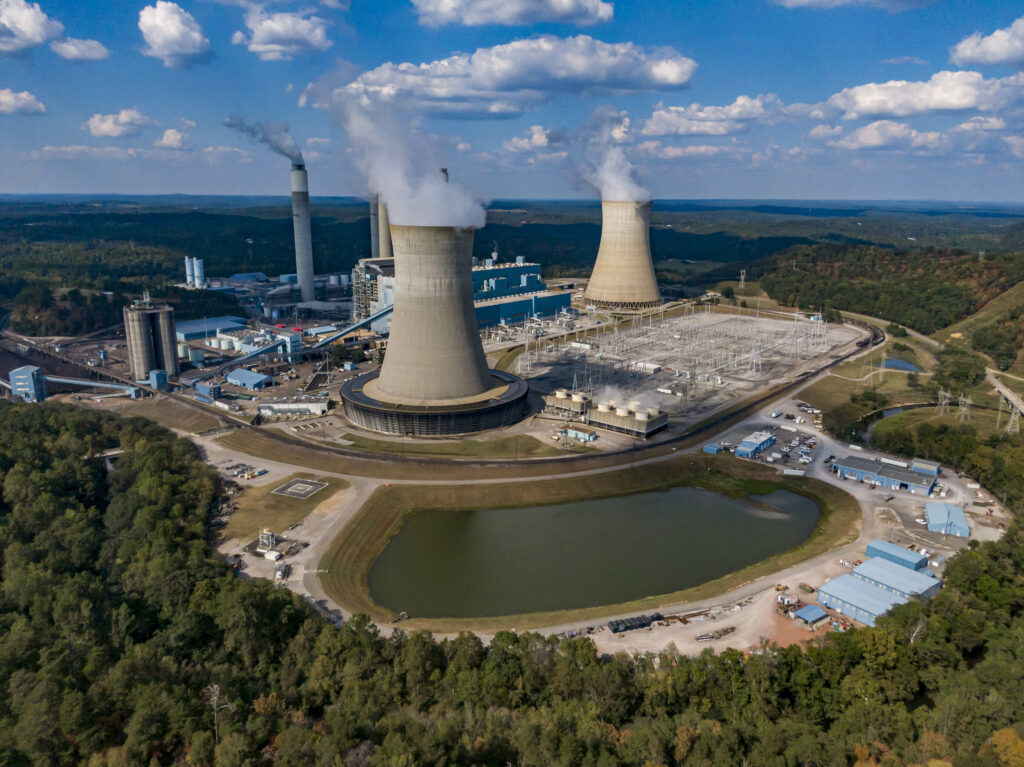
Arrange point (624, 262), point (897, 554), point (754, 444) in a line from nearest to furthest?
point (897, 554)
point (754, 444)
point (624, 262)

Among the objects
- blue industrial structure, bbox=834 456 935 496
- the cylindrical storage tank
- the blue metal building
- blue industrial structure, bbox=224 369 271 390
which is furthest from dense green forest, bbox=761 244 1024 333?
the blue metal building

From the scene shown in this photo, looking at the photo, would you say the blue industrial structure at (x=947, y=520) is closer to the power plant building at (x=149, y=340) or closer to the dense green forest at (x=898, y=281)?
the power plant building at (x=149, y=340)

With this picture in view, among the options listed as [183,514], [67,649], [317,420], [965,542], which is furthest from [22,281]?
[965,542]

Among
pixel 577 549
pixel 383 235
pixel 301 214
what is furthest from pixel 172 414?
pixel 383 235

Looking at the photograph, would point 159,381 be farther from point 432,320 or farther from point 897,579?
point 897,579

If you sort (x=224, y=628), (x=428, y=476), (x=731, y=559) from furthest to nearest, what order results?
(x=428, y=476)
(x=731, y=559)
(x=224, y=628)

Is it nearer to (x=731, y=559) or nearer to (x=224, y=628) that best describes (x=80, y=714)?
(x=224, y=628)
